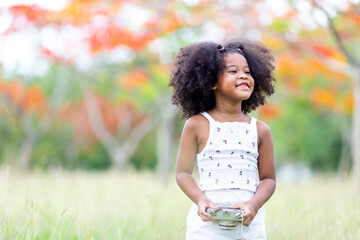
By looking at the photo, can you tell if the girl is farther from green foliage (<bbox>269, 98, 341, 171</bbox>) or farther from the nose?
green foliage (<bbox>269, 98, 341, 171</bbox>)

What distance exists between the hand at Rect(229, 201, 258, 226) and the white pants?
0.06 metres

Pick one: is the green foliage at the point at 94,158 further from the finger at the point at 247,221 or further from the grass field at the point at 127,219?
the finger at the point at 247,221

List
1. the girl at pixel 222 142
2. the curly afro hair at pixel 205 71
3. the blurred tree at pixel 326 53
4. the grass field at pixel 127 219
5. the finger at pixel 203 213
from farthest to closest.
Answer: the blurred tree at pixel 326 53, the grass field at pixel 127 219, the curly afro hair at pixel 205 71, the girl at pixel 222 142, the finger at pixel 203 213

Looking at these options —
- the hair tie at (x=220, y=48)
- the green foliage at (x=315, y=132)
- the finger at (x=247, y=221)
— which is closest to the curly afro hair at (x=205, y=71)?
the hair tie at (x=220, y=48)

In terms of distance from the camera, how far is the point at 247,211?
2225mm

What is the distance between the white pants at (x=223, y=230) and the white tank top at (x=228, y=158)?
0.11 feet

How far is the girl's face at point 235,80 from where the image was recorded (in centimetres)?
248

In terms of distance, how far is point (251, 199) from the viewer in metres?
2.32

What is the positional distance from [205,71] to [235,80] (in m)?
0.20

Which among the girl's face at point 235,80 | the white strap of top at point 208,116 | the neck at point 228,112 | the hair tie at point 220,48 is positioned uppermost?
the hair tie at point 220,48

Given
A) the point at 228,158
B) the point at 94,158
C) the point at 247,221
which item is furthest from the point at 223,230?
the point at 94,158

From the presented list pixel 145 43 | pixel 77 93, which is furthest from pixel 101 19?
pixel 77 93

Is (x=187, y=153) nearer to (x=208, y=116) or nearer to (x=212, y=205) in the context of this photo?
(x=208, y=116)

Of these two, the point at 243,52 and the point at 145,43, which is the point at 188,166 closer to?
the point at 243,52
